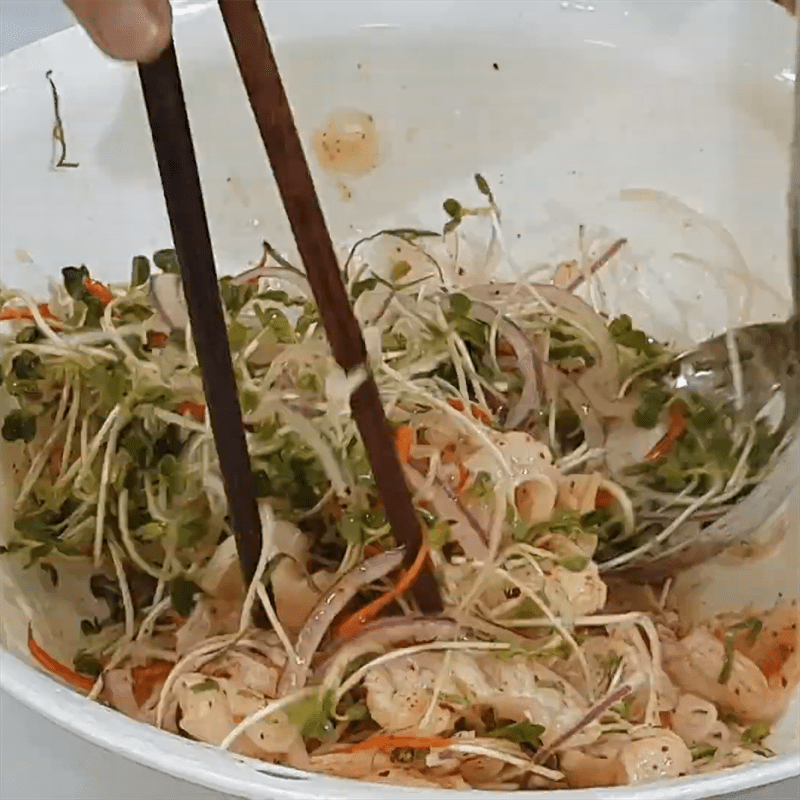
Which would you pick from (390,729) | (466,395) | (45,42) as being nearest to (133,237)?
(45,42)

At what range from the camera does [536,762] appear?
620 mm

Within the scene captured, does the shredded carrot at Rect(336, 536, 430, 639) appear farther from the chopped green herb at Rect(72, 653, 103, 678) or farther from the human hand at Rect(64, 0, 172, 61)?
the human hand at Rect(64, 0, 172, 61)

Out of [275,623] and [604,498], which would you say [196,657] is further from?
[604,498]

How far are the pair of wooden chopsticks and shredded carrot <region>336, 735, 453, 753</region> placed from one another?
12cm

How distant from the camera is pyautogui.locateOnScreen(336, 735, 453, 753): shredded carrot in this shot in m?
0.61

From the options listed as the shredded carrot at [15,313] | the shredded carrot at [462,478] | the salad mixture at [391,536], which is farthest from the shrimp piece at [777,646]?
the shredded carrot at [15,313]

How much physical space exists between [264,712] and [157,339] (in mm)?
309

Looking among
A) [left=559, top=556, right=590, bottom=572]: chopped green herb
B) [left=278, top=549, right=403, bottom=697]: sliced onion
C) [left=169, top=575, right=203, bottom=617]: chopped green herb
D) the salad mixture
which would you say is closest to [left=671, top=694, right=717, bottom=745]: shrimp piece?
the salad mixture

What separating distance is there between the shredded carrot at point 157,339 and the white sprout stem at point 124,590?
0.15 metres

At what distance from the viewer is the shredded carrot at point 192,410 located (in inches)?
28.9

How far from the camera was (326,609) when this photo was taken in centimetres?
65

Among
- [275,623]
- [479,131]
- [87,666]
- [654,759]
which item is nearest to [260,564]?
[275,623]

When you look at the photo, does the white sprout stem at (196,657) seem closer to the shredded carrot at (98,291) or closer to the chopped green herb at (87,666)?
the chopped green herb at (87,666)

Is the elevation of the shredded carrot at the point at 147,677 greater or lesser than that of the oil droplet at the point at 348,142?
lesser
